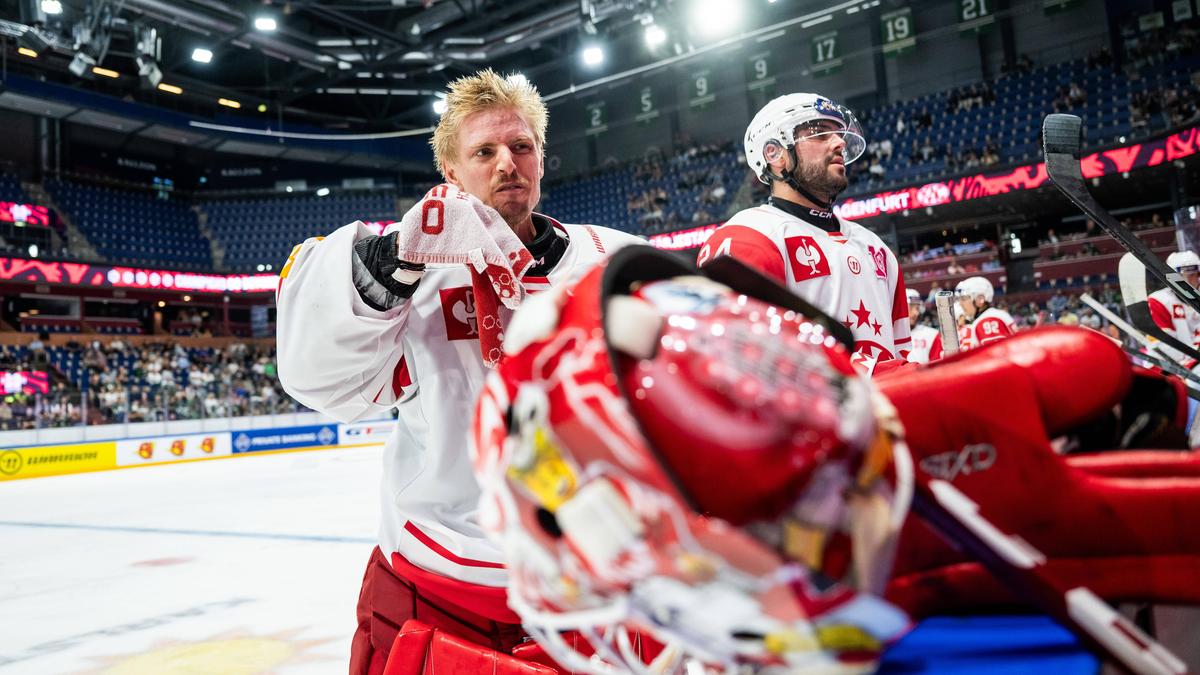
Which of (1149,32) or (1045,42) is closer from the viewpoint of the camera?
(1149,32)

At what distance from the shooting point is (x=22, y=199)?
19.1 metres

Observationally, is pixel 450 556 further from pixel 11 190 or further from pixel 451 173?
pixel 11 190

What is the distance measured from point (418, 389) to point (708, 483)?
1.00 m

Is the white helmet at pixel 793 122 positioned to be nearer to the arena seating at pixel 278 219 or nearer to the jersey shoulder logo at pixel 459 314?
the jersey shoulder logo at pixel 459 314

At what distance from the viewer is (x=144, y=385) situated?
16844 mm

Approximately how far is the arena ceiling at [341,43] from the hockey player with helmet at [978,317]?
10118 millimetres

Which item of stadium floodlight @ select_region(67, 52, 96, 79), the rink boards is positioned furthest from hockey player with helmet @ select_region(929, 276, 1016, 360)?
stadium floodlight @ select_region(67, 52, 96, 79)

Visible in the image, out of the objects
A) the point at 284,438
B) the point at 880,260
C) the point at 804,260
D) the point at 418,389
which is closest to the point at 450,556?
the point at 418,389

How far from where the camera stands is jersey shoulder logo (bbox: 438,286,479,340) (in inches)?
53.3

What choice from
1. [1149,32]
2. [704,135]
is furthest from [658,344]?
[704,135]

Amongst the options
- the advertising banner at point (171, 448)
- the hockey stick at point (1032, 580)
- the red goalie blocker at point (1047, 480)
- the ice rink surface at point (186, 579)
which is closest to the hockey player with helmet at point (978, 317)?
the ice rink surface at point (186, 579)

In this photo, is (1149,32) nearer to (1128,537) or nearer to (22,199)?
(1128,537)

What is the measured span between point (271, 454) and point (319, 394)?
44.0 feet

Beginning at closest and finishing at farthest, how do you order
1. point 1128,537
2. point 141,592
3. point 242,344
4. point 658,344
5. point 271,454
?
point 658,344 → point 1128,537 → point 141,592 → point 271,454 → point 242,344
